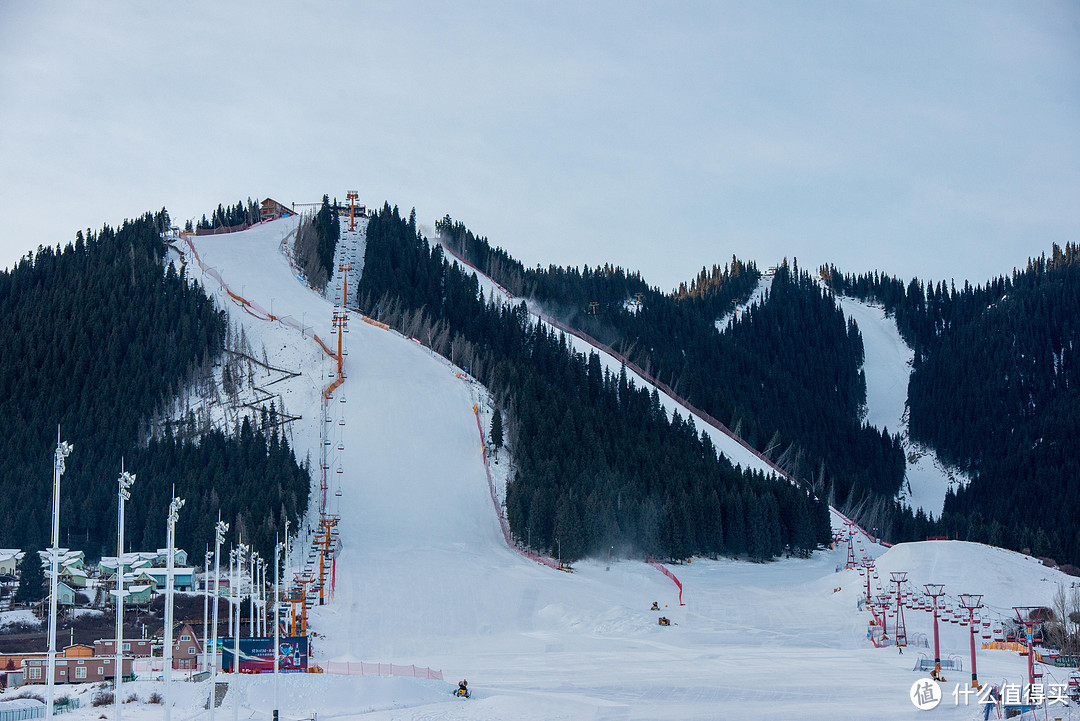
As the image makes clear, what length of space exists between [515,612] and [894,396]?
359ft

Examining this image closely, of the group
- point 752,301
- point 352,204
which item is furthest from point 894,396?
point 352,204

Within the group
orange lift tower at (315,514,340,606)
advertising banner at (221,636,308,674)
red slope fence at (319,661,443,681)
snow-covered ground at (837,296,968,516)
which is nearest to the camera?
advertising banner at (221,636,308,674)

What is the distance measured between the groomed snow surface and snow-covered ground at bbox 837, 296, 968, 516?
2137 inches

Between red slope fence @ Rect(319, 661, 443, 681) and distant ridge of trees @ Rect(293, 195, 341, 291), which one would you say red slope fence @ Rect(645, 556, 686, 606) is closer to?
red slope fence @ Rect(319, 661, 443, 681)

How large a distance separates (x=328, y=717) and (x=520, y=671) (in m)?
9.04

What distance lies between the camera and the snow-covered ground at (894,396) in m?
125

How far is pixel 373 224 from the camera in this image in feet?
404

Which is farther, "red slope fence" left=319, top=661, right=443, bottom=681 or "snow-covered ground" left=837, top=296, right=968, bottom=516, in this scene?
"snow-covered ground" left=837, top=296, right=968, bottom=516

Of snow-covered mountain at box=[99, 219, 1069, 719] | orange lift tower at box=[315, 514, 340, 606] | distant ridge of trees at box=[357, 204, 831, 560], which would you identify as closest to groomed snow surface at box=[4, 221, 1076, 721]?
snow-covered mountain at box=[99, 219, 1069, 719]

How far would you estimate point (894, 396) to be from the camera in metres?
153

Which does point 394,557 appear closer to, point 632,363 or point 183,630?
point 183,630

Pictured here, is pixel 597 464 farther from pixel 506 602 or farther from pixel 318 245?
pixel 318 245

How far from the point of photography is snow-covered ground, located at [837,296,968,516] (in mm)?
125375

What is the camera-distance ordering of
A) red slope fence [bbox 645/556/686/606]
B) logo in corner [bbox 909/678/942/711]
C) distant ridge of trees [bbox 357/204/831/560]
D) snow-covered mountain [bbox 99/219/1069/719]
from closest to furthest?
logo in corner [bbox 909/678/942/711], snow-covered mountain [bbox 99/219/1069/719], red slope fence [bbox 645/556/686/606], distant ridge of trees [bbox 357/204/831/560]
